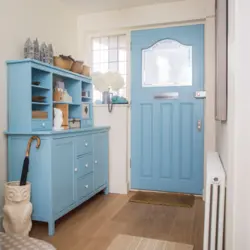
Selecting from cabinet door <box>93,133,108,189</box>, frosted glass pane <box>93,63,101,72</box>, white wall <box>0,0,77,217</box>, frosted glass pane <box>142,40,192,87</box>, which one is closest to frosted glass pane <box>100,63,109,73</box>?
frosted glass pane <box>93,63,101,72</box>

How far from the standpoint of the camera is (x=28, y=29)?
279cm

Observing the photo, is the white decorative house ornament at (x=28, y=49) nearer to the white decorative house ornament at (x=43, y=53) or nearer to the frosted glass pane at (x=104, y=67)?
the white decorative house ornament at (x=43, y=53)

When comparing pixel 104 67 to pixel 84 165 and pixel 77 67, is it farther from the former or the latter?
pixel 84 165

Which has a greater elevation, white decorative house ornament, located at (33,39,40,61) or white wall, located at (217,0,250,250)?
white decorative house ornament, located at (33,39,40,61)

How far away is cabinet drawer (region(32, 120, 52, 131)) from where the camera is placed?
2469 mm

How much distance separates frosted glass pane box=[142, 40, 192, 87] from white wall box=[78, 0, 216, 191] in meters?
0.25

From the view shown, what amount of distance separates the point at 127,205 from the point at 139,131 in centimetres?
101

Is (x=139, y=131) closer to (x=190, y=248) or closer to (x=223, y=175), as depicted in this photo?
(x=190, y=248)

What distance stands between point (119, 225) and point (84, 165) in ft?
2.43

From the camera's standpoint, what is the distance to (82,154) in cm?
289

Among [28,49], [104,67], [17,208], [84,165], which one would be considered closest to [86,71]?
[104,67]

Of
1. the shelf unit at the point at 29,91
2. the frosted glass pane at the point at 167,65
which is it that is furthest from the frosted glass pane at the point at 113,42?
the shelf unit at the point at 29,91

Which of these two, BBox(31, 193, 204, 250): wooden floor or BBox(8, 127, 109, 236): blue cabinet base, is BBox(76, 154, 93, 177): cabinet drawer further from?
BBox(31, 193, 204, 250): wooden floor

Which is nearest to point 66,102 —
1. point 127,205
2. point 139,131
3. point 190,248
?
point 139,131
